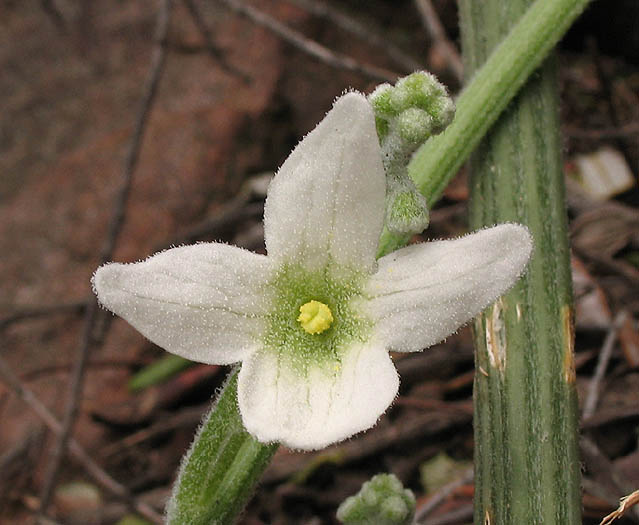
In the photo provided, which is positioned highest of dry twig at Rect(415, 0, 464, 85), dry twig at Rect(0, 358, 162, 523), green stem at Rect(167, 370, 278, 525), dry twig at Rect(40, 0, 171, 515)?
dry twig at Rect(415, 0, 464, 85)

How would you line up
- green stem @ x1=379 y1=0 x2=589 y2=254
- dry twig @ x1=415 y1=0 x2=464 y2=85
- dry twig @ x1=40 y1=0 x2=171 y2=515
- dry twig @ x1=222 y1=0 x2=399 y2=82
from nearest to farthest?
green stem @ x1=379 y1=0 x2=589 y2=254 → dry twig @ x1=40 y1=0 x2=171 y2=515 → dry twig @ x1=415 y1=0 x2=464 y2=85 → dry twig @ x1=222 y1=0 x2=399 y2=82

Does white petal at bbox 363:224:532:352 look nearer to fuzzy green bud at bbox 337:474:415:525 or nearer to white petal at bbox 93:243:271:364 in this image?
white petal at bbox 93:243:271:364

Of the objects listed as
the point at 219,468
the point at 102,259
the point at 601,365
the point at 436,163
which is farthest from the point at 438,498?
the point at 102,259

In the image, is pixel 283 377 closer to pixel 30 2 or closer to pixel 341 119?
pixel 341 119

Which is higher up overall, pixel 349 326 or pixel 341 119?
pixel 341 119

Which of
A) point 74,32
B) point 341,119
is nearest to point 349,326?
point 341,119

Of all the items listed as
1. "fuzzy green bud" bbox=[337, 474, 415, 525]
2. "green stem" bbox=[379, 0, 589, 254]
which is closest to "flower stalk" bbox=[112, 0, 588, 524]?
"green stem" bbox=[379, 0, 589, 254]

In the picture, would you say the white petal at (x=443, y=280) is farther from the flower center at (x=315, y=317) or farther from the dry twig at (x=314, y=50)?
the dry twig at (x=314, y=50)
